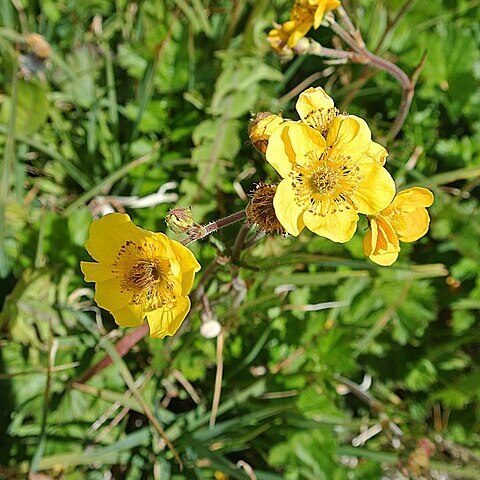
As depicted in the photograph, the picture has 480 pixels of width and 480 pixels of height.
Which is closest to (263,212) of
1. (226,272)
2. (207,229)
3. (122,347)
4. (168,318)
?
(207,229)

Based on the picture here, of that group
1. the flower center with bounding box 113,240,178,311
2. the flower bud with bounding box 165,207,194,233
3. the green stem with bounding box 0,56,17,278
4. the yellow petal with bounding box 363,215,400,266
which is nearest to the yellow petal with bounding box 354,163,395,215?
the yellow petal with bounding box 363,215,400,266

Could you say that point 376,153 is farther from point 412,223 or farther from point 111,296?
point 111,296

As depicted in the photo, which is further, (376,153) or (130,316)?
(130,316)

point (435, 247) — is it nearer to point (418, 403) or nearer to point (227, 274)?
point (418, 403)

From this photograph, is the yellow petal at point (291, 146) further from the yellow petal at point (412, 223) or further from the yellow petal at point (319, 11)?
the yellow petal at point (319, 11)

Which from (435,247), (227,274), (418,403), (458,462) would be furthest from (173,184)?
(458,462)

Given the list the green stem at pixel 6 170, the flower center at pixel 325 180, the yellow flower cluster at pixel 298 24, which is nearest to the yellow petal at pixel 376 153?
the flower center at pixel 325 180
